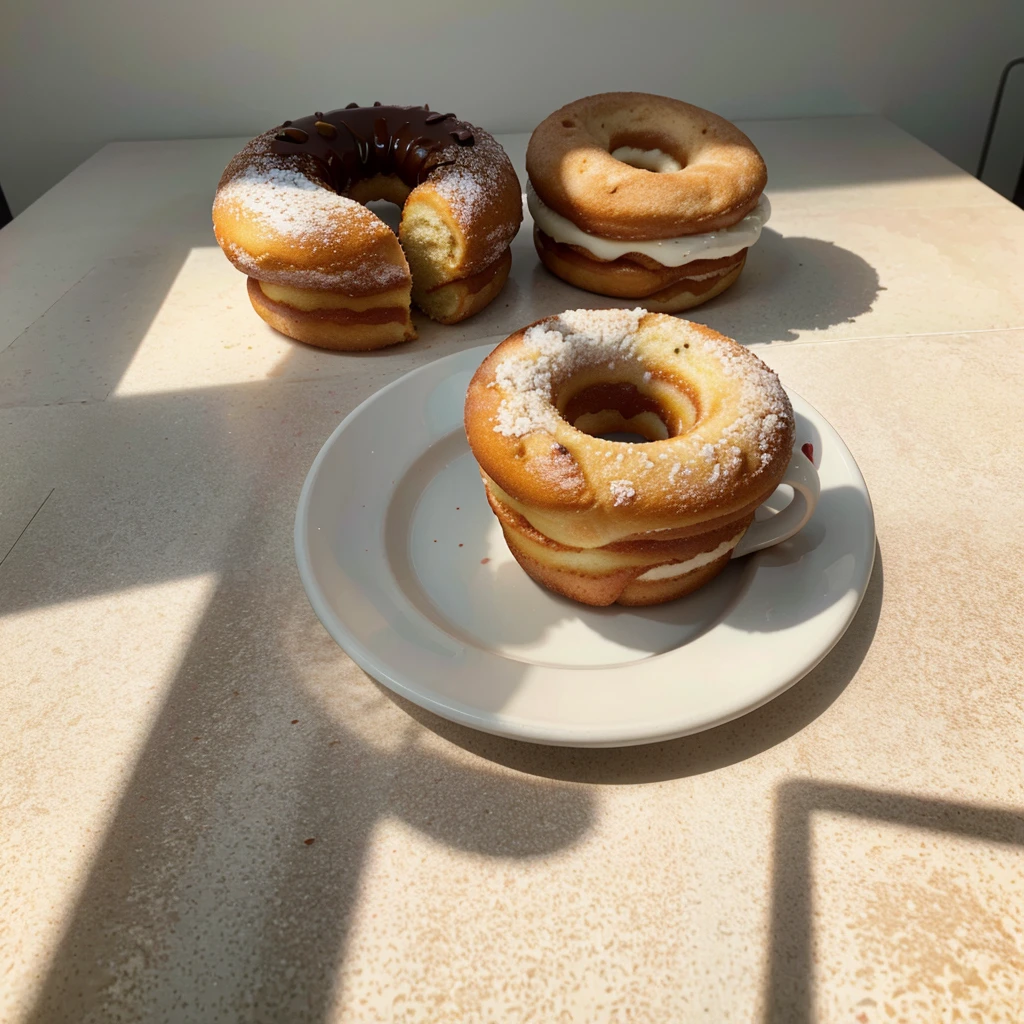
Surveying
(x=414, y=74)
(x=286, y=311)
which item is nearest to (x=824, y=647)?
(x=286, y=311)

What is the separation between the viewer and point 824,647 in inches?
30.7

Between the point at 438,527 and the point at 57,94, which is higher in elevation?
the point at 57,94

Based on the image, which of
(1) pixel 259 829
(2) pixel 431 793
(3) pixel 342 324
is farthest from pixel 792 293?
(1) pixel 259 829

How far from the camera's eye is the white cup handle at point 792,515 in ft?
2.79

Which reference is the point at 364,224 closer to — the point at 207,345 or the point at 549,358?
the point at 207,345

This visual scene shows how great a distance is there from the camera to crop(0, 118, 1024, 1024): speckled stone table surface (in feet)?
2.16

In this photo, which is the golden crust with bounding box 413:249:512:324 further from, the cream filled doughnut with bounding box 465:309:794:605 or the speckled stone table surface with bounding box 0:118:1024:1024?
the cream filled doughnut with bounding box 465:309:794:605

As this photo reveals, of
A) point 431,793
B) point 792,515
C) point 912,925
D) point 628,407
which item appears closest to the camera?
point 912,925

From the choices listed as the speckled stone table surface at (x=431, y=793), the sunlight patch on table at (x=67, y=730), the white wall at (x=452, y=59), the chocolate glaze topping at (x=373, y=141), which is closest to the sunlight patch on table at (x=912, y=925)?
the speckled stone table surface at (x=431, y=793)

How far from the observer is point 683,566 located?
859 mm

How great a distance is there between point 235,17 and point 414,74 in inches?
19.2

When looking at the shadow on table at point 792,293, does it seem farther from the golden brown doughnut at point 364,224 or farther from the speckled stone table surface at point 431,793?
the golden brown doughnut at point 364,224

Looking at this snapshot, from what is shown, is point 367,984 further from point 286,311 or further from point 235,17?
point 235,17

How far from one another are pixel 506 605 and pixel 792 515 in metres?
0.33
